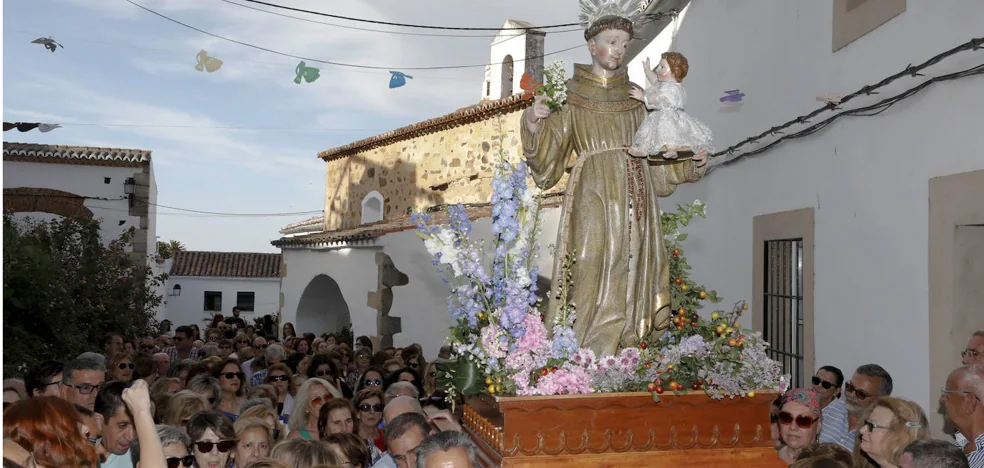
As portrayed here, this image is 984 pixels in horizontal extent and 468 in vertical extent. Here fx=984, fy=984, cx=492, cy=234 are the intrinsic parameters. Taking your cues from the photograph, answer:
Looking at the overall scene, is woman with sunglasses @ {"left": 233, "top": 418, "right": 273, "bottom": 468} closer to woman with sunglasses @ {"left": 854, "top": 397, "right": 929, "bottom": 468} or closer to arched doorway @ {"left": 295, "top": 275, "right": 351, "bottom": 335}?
woman with sunglasses @ {"left": 854, "top": 397, "right": 929, "bottom": 468}

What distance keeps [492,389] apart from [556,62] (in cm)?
152

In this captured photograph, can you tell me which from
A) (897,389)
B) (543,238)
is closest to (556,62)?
(897,389)

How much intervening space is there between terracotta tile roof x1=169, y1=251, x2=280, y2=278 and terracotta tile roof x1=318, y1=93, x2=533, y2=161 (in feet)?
52.1

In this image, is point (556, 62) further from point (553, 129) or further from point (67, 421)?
point (67, 421)

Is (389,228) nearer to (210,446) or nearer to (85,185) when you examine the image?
(85,185)

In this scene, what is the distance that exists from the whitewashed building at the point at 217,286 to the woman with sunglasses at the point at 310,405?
32.1m

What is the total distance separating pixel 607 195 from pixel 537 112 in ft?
1.59

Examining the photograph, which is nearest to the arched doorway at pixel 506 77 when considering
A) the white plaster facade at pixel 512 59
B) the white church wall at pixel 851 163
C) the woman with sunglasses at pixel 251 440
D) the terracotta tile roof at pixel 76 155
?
the white plaster facade at pixel 512 59

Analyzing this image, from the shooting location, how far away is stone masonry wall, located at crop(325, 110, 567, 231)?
1658cm

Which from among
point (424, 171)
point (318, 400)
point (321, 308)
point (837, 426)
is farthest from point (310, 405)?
point (321, 308)

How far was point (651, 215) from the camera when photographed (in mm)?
4453

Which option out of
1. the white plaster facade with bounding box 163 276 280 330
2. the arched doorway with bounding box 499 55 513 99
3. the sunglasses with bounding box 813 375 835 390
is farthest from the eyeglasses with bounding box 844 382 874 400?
the white plaster facade with bounding box 163 276 280 330

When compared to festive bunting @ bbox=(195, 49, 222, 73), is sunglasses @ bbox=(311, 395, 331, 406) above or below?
below

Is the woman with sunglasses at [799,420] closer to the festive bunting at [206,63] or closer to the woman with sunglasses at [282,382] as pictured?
the woman with sunglasses at [282,382]
